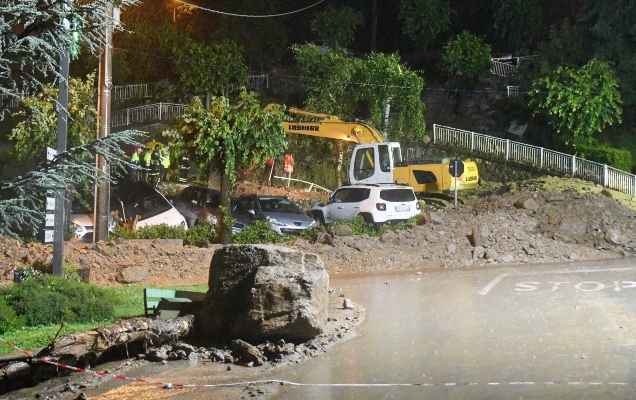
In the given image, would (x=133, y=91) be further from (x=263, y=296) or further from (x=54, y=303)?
(x=263, y=296)

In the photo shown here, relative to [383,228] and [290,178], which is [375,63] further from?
[383,228]

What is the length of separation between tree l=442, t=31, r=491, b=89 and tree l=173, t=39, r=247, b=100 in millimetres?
11298

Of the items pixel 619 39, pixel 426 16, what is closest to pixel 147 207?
pixel 619 39

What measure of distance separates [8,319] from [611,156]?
28914 mm

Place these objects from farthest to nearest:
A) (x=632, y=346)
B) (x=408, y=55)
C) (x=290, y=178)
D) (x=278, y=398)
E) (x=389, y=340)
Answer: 1. (x=408, y=55)
2. (x=290, y=178)
3. (x=389, y=340)
4. (x=632, y=346)
5. (x=278, y=398)

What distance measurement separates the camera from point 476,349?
10953 millimetres

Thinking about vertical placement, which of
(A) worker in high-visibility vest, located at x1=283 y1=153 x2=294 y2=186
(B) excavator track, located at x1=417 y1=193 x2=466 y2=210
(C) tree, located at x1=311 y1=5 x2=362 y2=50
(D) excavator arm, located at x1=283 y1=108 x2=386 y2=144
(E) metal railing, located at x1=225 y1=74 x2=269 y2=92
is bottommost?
(B) excavator track, located at x1=417 y1=193 x2=466 y2=210

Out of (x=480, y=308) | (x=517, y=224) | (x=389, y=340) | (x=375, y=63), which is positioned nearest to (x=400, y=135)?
(x=375, y=63)

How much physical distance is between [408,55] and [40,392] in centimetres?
4306

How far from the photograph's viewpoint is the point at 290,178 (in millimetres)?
38750

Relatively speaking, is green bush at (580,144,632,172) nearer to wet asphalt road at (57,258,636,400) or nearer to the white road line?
the white road line

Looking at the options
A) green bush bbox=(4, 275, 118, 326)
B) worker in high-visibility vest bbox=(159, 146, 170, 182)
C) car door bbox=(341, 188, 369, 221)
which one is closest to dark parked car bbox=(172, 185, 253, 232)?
car door bbox=(341, 188, 369, 221)

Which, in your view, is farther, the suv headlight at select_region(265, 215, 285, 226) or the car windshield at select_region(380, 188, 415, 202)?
the car windshield at select_region(380, 188, 415, 202)

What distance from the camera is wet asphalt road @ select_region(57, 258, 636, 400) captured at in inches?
358
